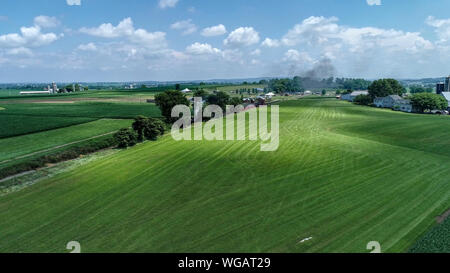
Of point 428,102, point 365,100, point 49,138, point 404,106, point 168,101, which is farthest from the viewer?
point 365,100

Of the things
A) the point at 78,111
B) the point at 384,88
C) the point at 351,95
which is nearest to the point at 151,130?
the point at 78,111

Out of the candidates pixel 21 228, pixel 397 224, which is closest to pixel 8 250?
pixel 21 228

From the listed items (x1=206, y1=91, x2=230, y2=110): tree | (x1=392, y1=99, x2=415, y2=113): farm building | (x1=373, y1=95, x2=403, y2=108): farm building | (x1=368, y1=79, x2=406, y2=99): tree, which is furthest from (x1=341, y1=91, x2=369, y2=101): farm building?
(x1=206, y1=91, x2=230, y2=110): tree

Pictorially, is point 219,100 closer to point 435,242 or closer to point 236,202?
point 236,202
